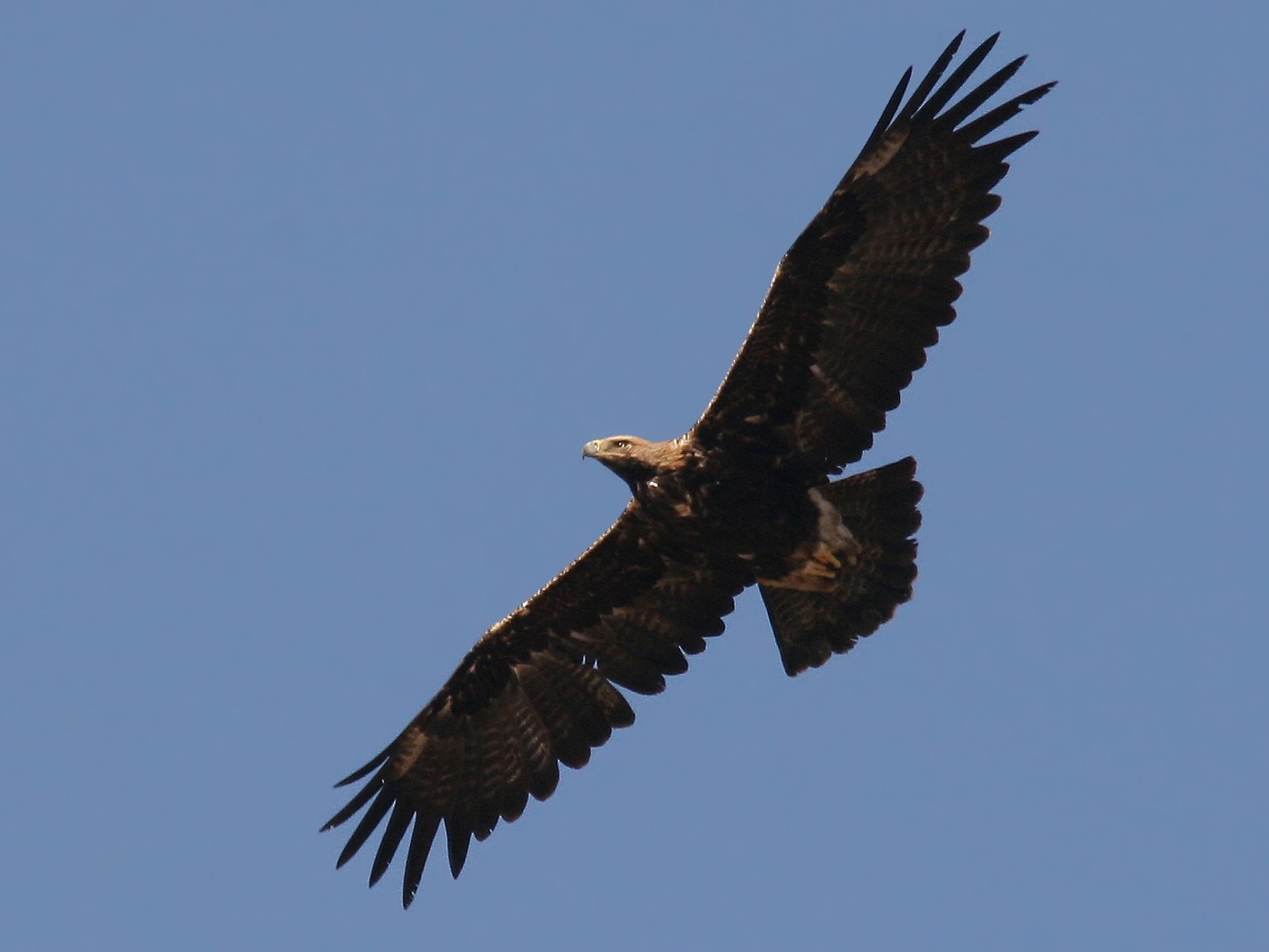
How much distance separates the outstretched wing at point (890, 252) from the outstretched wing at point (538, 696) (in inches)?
80.0

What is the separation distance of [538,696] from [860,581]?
8.96 ft

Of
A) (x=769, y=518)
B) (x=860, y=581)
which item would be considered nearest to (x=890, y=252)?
(x=769, y=518)

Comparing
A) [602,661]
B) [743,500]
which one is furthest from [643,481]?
[602,661]

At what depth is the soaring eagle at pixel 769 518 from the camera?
1501 cm

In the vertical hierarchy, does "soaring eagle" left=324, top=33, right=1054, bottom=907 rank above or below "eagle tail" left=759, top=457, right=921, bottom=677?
above

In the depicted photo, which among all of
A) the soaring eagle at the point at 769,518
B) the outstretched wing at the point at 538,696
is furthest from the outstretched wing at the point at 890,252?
the outstretched wing at the point at 538,696

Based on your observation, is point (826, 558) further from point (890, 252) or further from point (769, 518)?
point (890, 252)

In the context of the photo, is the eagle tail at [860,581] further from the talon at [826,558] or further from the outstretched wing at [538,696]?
the outstretched wing at [538,696]

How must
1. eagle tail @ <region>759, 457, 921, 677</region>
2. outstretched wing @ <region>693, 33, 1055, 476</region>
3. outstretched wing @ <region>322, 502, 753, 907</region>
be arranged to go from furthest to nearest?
outstretched wing @ <region>322, 502, 753, 907</region> < eagle tail @ <region>759, 457, 921, 677</region> < outstretched wing @ <region>693, 33, 1055, 476</region>

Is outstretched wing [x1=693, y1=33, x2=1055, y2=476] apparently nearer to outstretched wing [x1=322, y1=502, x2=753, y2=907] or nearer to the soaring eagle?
the soaring eagle

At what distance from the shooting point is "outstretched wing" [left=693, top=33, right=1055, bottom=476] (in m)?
15.0

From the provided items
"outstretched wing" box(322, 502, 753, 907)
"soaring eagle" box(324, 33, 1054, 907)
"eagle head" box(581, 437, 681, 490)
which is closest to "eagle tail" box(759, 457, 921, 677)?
"soaring eagle" box(324, 33, 1054, 907)

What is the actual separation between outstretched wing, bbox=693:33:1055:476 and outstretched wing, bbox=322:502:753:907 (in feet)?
6.67

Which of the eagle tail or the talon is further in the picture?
the talon
